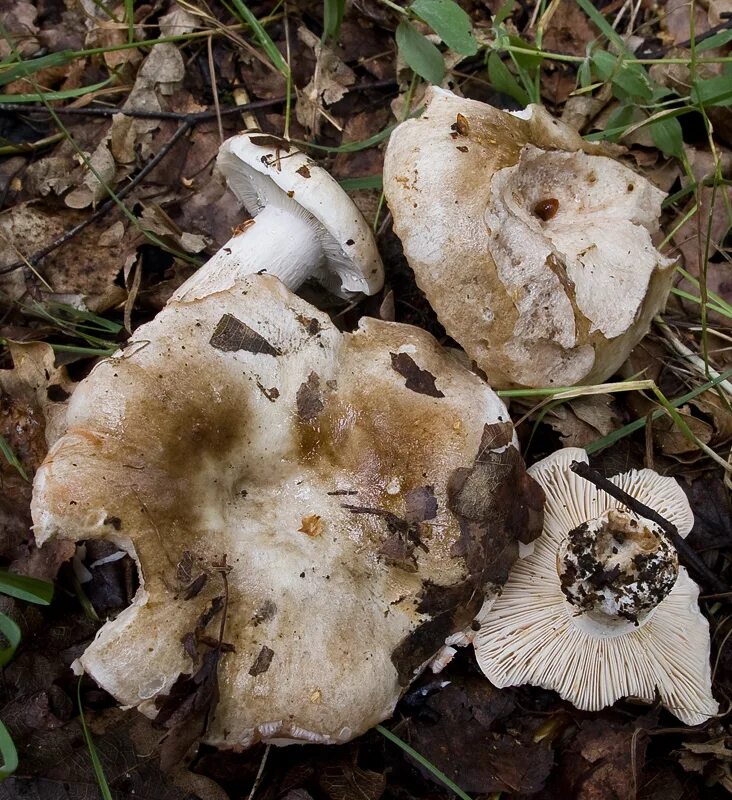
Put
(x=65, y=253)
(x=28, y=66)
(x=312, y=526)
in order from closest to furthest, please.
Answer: (x=312, y=526)
(x=28, y=66)
(x=65, y=253)

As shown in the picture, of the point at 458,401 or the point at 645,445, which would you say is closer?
the point at 458,401

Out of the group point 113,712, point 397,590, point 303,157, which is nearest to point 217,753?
point 113,712

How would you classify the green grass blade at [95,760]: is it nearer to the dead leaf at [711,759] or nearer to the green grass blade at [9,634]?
the green grass blade at [9,634]

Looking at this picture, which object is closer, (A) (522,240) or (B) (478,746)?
(A) (522,240)

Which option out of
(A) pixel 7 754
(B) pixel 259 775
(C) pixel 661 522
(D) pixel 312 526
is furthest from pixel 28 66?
(C) pixel 661 522

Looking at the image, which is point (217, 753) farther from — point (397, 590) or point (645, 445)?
point (645, 445)

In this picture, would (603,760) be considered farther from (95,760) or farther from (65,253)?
(65,253)

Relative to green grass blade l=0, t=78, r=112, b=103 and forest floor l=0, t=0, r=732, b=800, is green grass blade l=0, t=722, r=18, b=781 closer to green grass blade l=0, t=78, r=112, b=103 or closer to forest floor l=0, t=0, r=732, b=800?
forest floor l=0, t=0, r=732, b=800
